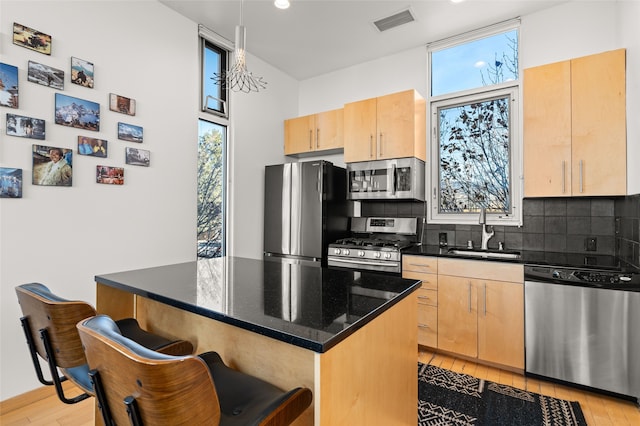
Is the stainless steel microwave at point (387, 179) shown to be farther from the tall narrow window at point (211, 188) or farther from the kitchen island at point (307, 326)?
the kitchen island at point (307, 326)

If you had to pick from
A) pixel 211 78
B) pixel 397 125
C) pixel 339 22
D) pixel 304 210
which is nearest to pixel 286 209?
pixel 304 210

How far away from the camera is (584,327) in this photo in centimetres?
231

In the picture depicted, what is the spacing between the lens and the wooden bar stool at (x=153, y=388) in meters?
0.70

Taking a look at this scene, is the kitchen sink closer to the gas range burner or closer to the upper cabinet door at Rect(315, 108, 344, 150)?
the gas range burner

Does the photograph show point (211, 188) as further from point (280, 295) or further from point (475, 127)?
point (475, 127)

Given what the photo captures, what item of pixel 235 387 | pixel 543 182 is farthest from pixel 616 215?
pixel 235 387

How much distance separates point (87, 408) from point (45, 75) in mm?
2314

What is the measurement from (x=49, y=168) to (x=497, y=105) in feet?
13.0

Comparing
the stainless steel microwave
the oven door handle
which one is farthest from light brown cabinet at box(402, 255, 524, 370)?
the stainless steel microwave

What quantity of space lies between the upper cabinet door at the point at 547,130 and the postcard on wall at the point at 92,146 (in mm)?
3580

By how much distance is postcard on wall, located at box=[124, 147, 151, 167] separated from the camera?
2744 mm

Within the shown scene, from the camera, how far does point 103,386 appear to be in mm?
845

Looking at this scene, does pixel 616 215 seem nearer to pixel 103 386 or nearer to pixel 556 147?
pixel 556 147

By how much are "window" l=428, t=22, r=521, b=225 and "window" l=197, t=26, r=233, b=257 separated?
2.38 m
